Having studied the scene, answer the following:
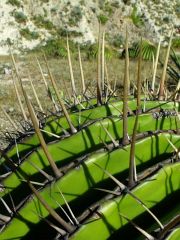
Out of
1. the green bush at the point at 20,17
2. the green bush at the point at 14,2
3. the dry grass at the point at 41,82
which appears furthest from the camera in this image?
the green bush at the point at 14,2

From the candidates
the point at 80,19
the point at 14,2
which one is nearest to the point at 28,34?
the point at 14,2

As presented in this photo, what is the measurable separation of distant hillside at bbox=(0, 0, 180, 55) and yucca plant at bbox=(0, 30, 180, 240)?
71.4 feet

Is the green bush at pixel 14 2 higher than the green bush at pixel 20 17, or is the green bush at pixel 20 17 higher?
the green bush at pixel 14 2

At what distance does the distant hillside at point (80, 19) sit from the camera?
2511cm

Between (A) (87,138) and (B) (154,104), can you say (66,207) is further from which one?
(B) (154,104)

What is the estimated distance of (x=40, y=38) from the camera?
25109 millimetres

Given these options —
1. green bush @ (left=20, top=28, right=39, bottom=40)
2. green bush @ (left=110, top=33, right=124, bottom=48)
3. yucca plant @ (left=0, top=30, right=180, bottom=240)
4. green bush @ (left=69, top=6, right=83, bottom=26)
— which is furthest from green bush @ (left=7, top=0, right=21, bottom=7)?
yucca plant @ (left=0, top=30, right=180, bottom=240)

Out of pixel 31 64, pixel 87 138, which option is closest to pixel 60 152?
pixel 87 138

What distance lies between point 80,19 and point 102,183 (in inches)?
1027

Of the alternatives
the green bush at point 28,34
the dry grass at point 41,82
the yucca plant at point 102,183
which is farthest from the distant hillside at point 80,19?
the yucca plant at point 102,183

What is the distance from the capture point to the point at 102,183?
1927 mm

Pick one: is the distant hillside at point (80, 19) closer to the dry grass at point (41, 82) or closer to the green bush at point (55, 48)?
the green bush at point (55, 48)

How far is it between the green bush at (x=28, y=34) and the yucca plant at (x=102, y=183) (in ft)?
75.6

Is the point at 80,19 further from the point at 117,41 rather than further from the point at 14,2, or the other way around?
the point at 14,2
